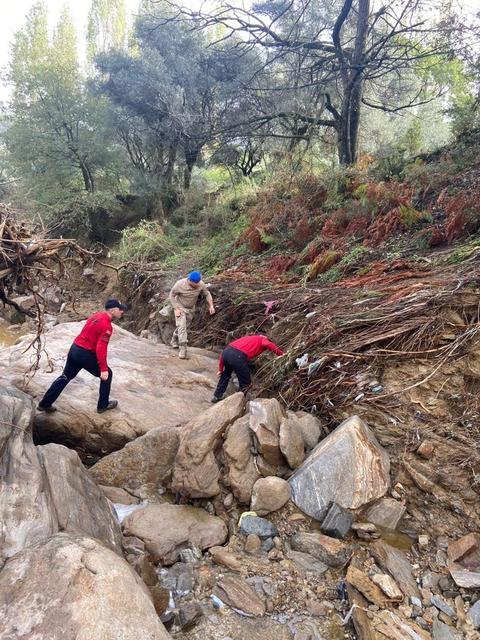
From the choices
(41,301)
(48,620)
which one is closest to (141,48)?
(41,301)

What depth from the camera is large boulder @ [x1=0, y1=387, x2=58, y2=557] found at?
3168 mm

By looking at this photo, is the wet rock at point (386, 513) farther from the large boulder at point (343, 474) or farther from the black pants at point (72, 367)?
the black pants at point (72, 367)

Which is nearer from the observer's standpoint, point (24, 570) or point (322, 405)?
point (24, 570)

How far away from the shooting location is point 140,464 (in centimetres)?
497

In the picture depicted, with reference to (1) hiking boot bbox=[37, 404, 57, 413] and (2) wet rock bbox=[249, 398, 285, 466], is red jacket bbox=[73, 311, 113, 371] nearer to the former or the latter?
(1) hiking boot bbox=[37, 404, 57, 413]

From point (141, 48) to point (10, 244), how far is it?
18.1 meters

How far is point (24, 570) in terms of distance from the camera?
2727 mm

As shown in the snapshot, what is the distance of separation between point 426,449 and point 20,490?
153 inches

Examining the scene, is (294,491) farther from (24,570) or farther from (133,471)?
(24,570)

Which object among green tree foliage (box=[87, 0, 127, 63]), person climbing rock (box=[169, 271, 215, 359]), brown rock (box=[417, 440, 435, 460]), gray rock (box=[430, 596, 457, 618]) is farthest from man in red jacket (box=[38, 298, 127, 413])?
green tree foliage (box=[87, 0, 127, 63])

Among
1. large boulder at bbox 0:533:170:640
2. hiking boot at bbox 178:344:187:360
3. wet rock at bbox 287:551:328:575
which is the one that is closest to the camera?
large boulder at bbox 0:533:170:640

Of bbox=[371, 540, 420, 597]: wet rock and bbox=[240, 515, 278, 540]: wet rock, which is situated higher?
bbox=[240, 515, 278, 540]: wet rock

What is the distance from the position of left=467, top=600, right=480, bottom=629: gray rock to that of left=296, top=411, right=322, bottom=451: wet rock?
2.06 metres

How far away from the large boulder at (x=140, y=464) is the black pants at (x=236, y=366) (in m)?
1.54
